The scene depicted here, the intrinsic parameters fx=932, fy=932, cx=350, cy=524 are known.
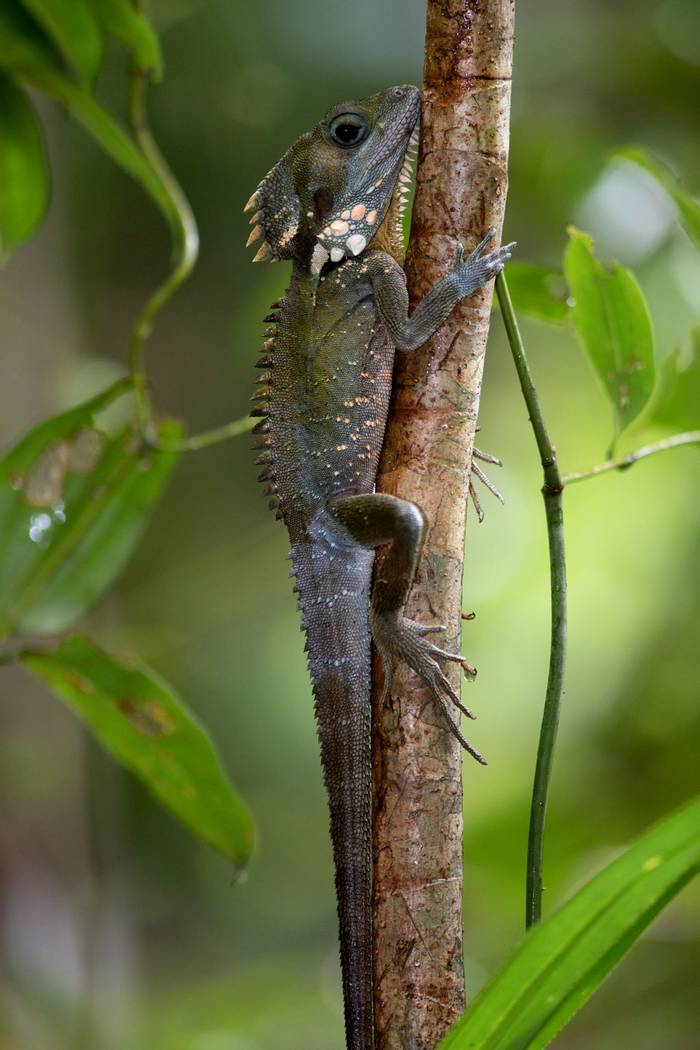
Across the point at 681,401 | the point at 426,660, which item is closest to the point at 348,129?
the point at 681,401

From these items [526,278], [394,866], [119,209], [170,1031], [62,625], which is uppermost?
[119,209]

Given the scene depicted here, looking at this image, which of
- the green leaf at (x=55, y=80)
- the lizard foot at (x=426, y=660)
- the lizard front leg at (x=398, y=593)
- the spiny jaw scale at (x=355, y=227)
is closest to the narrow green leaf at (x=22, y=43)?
the green leaf at (x=55, y=80)

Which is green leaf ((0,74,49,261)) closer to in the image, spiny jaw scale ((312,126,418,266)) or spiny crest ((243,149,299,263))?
spiny crest ((243,149,299,263))

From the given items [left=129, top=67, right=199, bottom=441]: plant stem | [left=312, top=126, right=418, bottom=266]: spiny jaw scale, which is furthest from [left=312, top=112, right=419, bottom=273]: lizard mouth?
[left=129, top=67, right=199, bottom=441]: plant stem

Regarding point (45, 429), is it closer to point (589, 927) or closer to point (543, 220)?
point (589, 927)

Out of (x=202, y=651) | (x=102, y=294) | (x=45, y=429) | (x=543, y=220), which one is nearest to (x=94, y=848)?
(x=202, y=651)

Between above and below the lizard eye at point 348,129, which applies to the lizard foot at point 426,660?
below

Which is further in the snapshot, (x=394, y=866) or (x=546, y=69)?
(x=546, y=69)

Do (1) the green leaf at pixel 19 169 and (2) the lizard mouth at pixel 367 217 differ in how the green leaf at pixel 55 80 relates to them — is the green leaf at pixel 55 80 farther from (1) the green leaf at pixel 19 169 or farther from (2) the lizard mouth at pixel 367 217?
(2) the lizard mouth at pixel 367 217
